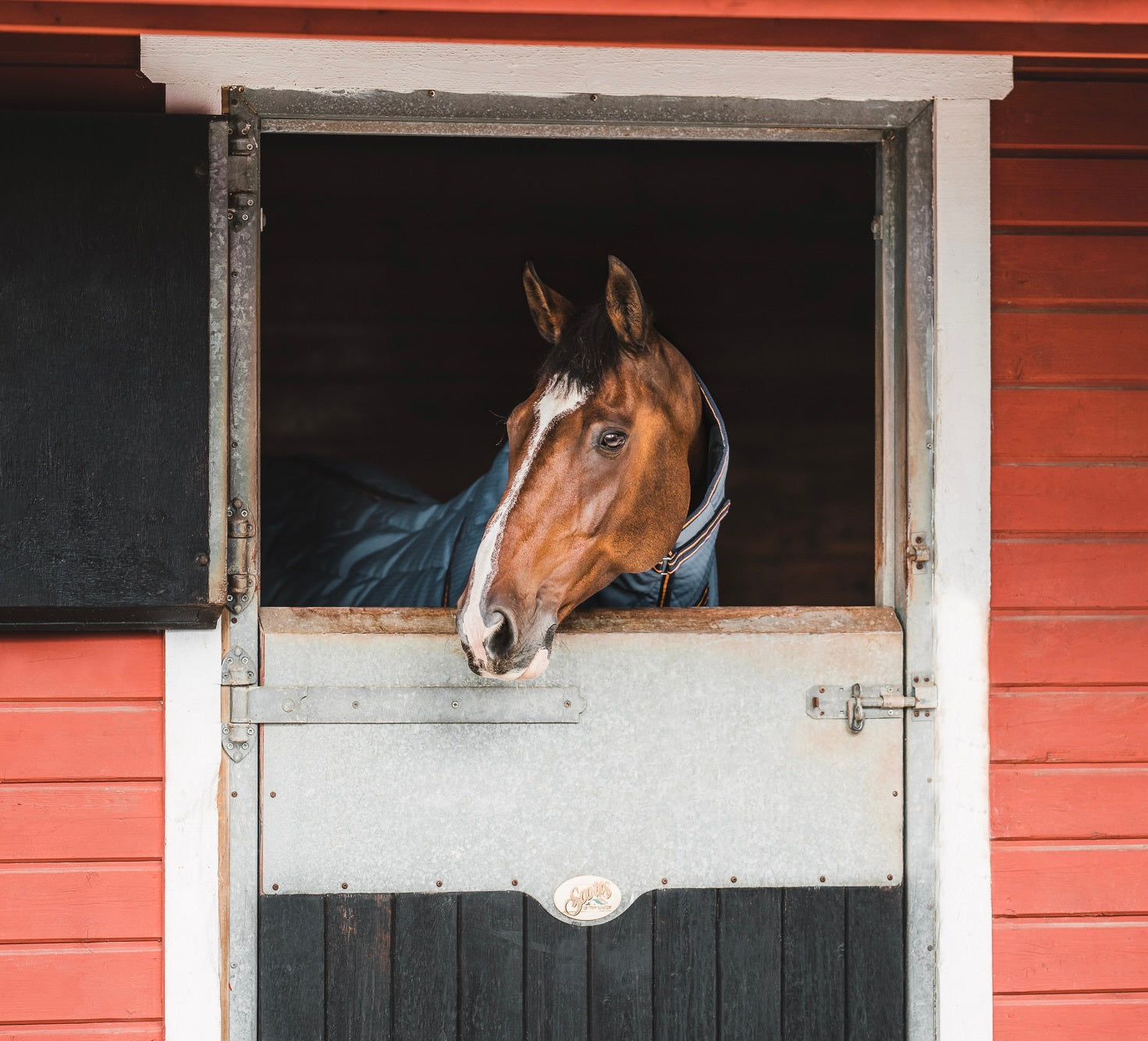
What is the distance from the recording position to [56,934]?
75.0 inches

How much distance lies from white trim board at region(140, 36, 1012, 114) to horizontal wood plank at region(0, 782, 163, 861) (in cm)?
121

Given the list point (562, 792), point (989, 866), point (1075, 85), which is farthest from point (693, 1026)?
point (1075, 85)

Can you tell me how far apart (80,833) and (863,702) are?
4.65 feet

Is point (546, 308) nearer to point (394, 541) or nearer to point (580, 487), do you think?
point (580, 487)

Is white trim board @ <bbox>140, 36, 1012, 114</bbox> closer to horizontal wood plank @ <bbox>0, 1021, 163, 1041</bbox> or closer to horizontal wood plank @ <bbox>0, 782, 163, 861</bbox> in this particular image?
horizontal wood plank @ <bbox>0, 782, 163, 861</bbox>

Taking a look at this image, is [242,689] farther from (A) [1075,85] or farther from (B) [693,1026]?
(A) [1075,85]

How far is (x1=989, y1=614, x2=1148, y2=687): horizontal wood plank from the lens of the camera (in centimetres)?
201

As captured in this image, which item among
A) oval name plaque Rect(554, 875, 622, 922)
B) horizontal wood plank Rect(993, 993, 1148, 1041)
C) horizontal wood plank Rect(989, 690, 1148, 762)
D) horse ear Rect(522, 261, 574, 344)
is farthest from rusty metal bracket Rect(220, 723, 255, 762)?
horizontal wood plank Rect(993, 993, 1148, 1041)

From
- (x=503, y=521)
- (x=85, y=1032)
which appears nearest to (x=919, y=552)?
(x=503, y=521)

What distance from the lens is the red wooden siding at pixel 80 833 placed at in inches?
74.9

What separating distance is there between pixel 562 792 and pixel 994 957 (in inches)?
34.1

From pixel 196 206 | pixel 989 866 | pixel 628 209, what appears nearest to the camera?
pixel 196 206

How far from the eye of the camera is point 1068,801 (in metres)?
2.02

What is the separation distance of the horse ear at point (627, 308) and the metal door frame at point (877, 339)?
0.31 m
